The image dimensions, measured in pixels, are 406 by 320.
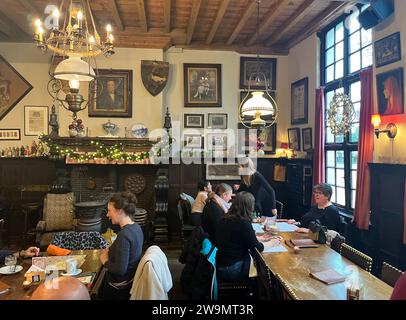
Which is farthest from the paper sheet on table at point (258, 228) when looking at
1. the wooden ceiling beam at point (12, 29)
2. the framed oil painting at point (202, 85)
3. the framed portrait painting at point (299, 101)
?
the wooden ceiling beam at point (12, 29)

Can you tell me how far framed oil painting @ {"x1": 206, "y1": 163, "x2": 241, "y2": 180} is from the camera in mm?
6488

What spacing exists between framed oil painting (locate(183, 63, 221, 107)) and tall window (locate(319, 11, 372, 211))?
7.36 ft

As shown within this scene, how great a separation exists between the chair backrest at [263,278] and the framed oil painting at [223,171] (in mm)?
3580

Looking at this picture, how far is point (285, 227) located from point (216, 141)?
3.28 metres

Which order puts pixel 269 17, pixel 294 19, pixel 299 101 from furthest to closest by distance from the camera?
pixel 299 101
pixel 294 19
pixel 269 17

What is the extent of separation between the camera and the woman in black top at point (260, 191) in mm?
4859

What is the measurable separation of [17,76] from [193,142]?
3835mm

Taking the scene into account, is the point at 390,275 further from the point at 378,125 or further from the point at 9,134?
the point at 9,134

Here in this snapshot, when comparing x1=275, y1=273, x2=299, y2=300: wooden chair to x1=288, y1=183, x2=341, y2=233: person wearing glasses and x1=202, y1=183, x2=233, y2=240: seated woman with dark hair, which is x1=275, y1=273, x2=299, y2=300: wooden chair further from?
x1=288, y1=183, x2=341, y2=233: person wearing glasses

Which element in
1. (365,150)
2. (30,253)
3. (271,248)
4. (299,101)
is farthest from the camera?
(299,101)

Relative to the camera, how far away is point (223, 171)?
21.5ft

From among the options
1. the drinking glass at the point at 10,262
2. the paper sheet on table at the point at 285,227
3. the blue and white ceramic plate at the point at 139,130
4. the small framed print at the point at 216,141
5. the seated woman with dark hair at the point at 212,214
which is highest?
the blue and white ceramic plate at the point at 139,130

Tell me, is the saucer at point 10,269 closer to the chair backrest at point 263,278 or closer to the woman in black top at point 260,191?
the chair backrest at point 263,278

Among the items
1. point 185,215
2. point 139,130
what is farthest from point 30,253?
point 139,130
